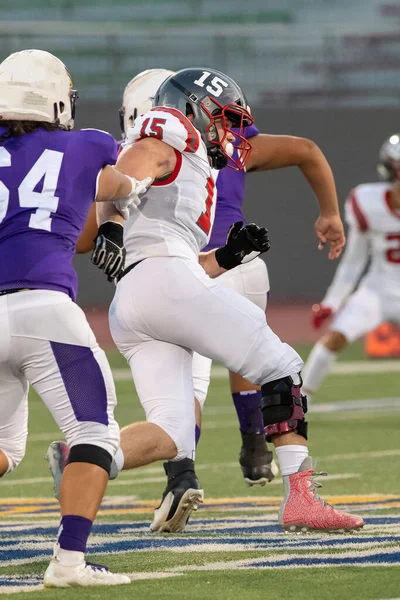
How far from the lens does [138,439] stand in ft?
14.0

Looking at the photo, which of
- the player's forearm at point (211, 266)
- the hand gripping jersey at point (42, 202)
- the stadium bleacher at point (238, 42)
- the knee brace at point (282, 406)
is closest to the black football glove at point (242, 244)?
the player's forearm at point (211, 266)

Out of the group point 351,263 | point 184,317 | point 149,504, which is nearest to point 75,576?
point 184,317

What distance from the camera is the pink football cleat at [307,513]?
4312 millimetres

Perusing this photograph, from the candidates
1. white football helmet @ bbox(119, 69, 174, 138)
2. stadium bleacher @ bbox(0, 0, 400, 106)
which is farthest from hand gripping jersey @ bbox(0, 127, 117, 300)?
stadium bleacher @ bbox(0, 0, 400, 106)

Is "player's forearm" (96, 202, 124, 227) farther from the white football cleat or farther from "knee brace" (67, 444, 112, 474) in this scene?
the white football cleat

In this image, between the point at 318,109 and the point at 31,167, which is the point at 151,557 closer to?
the point at 31,167

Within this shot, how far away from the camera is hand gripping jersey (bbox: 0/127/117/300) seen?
142 inches

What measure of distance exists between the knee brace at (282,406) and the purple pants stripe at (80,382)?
0.92m

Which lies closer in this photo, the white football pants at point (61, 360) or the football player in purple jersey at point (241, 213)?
the white football pants at point (61, 360)

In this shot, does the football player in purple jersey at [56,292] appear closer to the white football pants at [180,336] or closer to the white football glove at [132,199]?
the white football glove at [132,199]

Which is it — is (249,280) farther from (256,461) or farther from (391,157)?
(391,157)

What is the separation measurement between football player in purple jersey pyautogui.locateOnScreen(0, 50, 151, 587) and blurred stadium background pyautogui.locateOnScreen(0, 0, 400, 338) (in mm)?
18298

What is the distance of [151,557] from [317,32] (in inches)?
776

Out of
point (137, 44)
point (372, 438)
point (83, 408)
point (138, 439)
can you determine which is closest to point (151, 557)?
point (138, 439)
